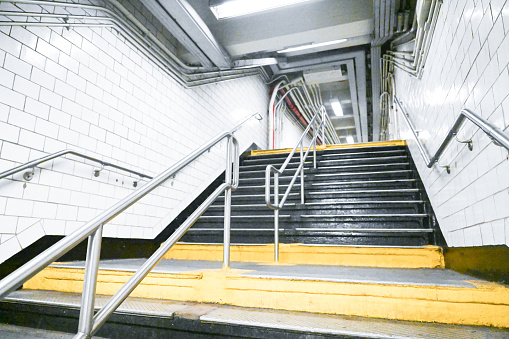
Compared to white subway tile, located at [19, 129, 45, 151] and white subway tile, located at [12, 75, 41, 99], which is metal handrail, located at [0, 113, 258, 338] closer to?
white subway tile, located at [19, 129, 45, 151]

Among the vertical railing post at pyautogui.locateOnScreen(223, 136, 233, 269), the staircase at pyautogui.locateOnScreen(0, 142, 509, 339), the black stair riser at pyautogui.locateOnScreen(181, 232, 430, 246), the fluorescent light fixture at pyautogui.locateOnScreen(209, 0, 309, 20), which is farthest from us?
the fluorescent light fixture at pyautogui.locateOnScreen(209, 0, 309, 20)

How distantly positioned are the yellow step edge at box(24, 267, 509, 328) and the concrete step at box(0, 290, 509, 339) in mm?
46

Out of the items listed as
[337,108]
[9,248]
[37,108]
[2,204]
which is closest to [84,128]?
[37,108]

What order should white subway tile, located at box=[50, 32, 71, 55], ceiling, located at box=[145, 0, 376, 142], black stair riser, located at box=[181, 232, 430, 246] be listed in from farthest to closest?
ceiling, located at box=[145, 0, 376, 142], black stair riser, located at box=[181, 232, 430, 246], white subway tile, located at box=[50, 32, 71, 55]

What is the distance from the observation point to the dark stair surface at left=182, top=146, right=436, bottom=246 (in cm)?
311

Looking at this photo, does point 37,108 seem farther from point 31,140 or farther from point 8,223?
point 8,223

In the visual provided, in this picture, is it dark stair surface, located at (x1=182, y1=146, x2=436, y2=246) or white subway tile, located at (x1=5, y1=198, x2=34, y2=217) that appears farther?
dark stair surface, located at (x1=182, y1=146, x2=436, y2=246)

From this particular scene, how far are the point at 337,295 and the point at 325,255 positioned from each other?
138 centimetres

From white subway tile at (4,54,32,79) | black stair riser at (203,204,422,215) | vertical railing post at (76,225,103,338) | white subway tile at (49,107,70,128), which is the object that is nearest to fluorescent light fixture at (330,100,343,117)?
black stair riser at (203,204,422,215)

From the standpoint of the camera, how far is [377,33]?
498 centimetres

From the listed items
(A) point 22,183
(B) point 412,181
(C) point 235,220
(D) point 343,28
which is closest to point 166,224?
(C) point 235,220

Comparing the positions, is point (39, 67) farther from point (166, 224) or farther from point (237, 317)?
point (237, 317)

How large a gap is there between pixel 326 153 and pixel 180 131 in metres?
2.51

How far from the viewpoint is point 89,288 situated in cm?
110
